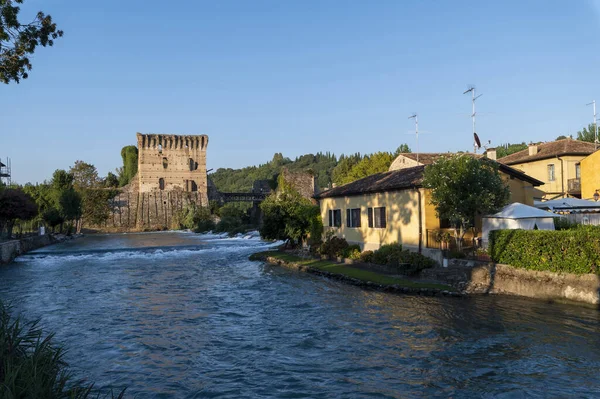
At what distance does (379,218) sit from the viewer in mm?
24906

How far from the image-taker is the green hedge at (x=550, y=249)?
48.5 ft

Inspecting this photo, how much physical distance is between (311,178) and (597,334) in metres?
51.5

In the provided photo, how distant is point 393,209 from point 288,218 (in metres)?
11.1

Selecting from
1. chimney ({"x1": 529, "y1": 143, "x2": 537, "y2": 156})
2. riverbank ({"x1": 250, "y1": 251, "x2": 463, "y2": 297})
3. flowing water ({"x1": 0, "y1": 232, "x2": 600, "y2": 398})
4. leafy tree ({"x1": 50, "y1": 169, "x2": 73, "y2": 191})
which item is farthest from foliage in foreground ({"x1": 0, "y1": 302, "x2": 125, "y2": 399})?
leafy tree ({"x1": 50, "y1": 169, "x2": 73, "y2": 191})

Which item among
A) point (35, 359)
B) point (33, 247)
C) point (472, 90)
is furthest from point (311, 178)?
point (35, 359)

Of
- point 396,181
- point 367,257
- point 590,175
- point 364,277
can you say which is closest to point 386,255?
point 367,257

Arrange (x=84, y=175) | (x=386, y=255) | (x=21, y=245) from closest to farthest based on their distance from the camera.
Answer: (x=386, y=255) → (x=21, y=245) → (x=84, y=175)

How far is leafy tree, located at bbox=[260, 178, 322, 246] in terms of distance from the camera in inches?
1300

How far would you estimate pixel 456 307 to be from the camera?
15359 millimetres

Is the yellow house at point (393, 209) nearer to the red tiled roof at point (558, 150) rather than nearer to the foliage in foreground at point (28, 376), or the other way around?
the red tiled roof at point (558, 150)

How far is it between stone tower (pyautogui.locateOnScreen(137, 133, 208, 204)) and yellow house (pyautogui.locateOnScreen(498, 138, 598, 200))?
2740 inches

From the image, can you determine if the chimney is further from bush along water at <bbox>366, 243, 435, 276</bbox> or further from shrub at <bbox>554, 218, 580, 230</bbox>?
bush along water at <bbox>366, 243, 435, 276</bbox>

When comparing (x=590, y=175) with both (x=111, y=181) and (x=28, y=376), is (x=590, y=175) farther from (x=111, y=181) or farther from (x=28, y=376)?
(x=111, y=181)

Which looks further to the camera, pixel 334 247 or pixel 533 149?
pixel 533 149
